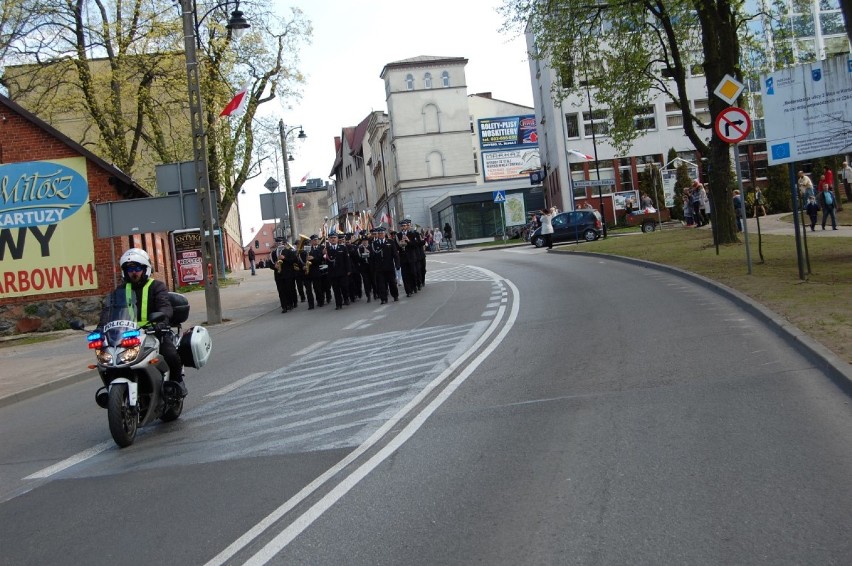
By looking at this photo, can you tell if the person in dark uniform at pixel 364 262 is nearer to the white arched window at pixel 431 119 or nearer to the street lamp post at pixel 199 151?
the street lamp post at pixel 199 151

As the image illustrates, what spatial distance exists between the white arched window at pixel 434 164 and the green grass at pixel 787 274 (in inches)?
2169

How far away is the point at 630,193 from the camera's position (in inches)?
2430

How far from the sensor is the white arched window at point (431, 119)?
288 ft

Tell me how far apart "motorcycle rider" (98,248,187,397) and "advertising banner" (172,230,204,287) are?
27060mm

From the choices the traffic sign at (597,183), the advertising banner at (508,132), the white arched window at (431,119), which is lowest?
the traffic sign at (597,183)

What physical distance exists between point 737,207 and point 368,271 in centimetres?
2164

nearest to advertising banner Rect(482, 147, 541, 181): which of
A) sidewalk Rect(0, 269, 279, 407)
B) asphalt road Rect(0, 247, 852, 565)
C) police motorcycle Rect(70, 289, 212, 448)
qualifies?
sidewalk Rect(0, 269, 279, 407)

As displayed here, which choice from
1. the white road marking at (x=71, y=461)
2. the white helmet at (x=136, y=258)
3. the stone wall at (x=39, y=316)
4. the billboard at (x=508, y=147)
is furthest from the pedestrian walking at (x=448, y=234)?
the white road marking at (x=71, y=461)

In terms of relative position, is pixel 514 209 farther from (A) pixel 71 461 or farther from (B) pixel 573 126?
(A) pixel 71 461

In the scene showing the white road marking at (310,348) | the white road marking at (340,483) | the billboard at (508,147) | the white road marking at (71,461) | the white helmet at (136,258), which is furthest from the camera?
the billboard at (508,147)

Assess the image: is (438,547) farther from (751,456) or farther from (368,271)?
(368,271)

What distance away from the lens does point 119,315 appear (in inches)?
357

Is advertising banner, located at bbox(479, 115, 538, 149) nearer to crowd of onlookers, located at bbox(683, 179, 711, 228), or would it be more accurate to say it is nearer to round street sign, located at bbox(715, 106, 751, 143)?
crowd of onlookers, located at bbox(683, 179, 711, 228)

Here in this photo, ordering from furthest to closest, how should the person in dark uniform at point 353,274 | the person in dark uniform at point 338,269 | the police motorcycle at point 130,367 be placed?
the person in dark uniform at point 353,274, the person in dark uniform at point 338,269, the police motorcycle at point 130,367
